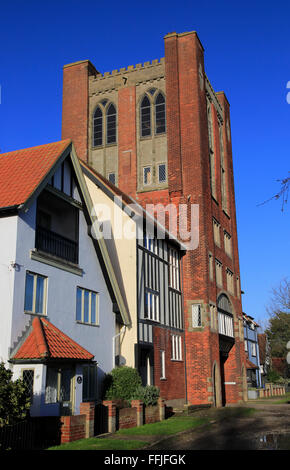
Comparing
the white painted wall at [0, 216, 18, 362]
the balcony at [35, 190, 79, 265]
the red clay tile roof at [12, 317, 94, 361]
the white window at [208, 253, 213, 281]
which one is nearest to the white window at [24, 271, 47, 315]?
the red clay tile roof at [12, 317, 94, 361]

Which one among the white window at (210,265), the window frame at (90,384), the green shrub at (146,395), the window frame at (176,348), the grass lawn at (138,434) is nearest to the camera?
the grass lawn at (138,434)

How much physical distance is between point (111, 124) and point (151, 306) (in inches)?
766

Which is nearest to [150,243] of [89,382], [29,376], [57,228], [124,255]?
[124,255]

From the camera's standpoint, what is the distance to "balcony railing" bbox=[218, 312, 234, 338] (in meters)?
35.8

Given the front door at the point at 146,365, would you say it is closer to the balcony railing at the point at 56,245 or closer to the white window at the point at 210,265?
→ the balcony railing at the point at 56,245

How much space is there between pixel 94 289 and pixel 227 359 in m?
19.8

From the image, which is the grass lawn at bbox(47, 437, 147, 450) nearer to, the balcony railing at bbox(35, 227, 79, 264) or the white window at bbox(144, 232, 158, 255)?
the balcony railing at bbox(35, 227, 79, 264)

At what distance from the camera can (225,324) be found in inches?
1467

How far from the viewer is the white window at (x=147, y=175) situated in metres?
38.2

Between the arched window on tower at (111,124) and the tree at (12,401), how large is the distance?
2935cm

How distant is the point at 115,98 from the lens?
41.6 metres

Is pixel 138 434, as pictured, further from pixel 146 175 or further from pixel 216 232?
pixel 146 175

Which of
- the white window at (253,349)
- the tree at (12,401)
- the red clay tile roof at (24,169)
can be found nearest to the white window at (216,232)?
the red clay tile roof at (24,169)

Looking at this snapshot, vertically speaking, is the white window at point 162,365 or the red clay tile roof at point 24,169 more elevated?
the red clay tile roof at point 24,169
